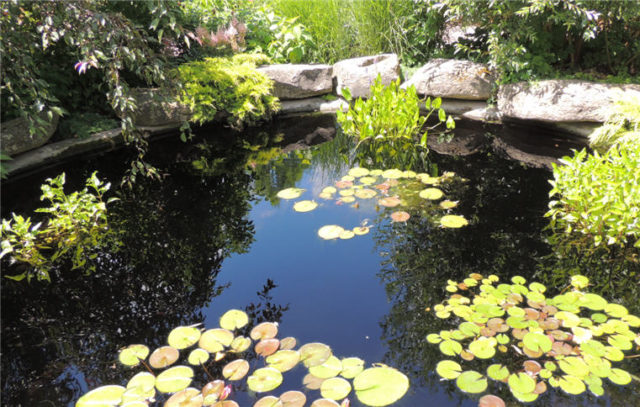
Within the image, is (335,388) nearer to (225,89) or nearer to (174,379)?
(174,379)

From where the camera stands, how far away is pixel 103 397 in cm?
192

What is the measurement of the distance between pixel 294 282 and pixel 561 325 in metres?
1.48

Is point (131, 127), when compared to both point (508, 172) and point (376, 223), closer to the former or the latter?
point (376, 223)

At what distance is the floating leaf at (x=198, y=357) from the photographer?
2.09 m

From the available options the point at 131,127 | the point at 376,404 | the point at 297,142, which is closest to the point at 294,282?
the point at 376,404

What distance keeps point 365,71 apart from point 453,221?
353 centimetres

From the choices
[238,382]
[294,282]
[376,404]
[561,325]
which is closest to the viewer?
[376,404]

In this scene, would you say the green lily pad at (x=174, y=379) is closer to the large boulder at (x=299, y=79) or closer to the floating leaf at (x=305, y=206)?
the floating leaf at (x=305, y=206)

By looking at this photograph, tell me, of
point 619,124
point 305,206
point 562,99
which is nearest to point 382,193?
point 305,206

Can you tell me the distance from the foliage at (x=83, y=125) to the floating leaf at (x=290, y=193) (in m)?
2.27

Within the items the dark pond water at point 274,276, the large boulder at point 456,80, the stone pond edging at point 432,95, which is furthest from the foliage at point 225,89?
the large boulder at point 456,80

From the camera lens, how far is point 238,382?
1.97 meters

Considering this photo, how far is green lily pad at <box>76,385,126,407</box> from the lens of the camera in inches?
74.5

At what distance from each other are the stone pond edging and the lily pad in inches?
108
